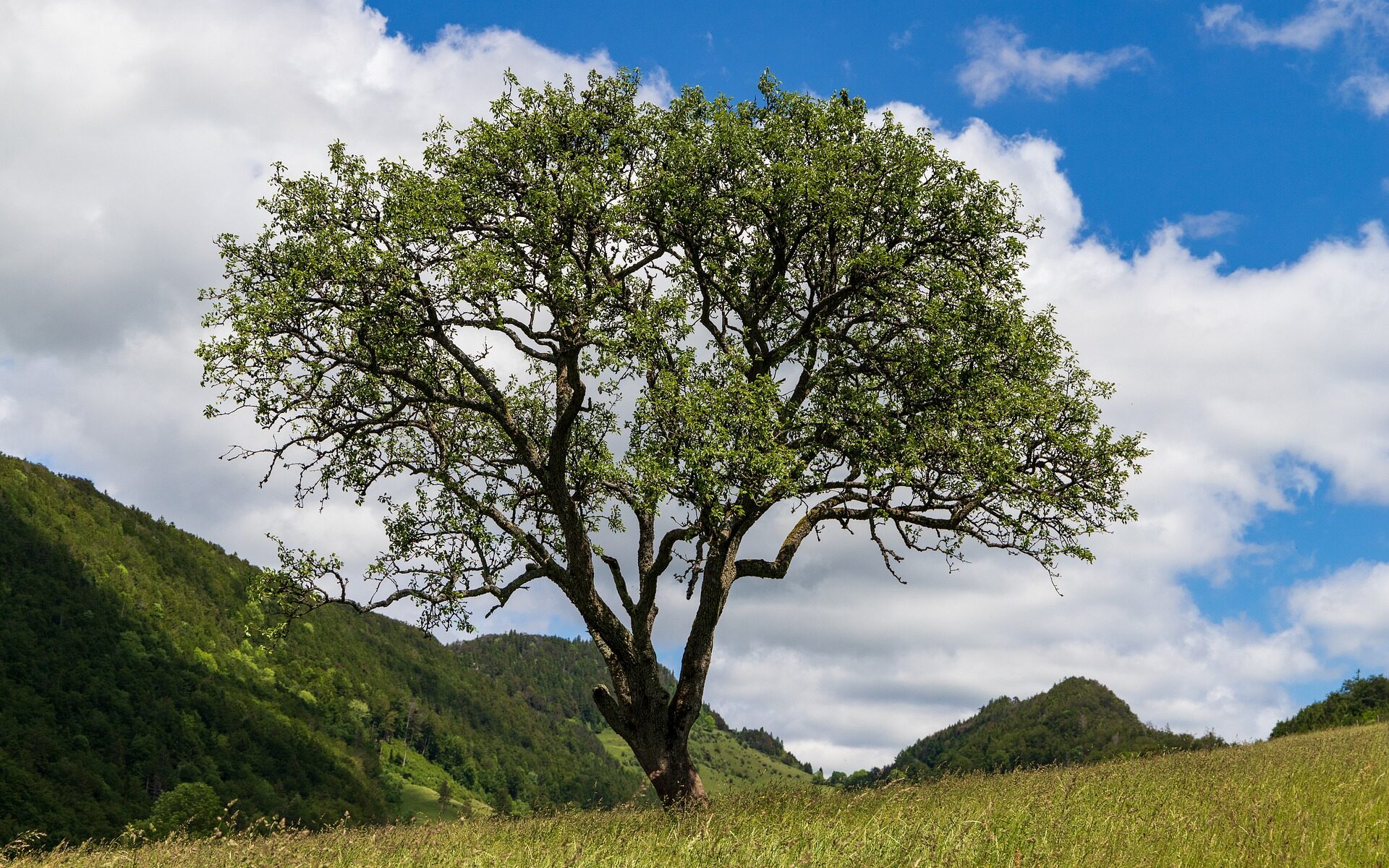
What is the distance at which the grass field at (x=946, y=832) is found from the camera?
9891mm

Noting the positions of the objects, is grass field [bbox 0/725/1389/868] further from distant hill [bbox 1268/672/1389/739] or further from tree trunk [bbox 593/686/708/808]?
distant hill [bbox 1268/672/1389/739]

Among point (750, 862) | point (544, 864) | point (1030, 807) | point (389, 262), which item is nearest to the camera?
point (750, 862)

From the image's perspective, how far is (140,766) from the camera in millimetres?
197375

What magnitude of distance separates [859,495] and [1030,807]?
9.65 metres

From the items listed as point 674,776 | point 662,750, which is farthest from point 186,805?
point 674,776

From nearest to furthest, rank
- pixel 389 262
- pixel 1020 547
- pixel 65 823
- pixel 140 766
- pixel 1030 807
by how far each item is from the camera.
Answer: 1. pixel 1030 807
2. pixel 389 262
3. pixel 1020 547
4. pixel 65 823
5. pixel 140 766

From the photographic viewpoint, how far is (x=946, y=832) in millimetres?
10906

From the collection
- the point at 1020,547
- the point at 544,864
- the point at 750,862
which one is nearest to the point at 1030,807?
the point at 750,862

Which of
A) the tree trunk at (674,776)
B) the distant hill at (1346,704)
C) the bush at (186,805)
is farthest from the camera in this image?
the bush at (186,805)

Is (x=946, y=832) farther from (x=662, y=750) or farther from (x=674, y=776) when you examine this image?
(x=662, y=750)

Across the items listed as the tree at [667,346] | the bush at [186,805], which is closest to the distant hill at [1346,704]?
the tree at [667,346]

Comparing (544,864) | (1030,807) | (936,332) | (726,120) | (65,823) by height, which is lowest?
(65,823)

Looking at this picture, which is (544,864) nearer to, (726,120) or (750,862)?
(750,862)

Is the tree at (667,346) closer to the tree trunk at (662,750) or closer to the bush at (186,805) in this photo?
the tree trunk at (662,750)
